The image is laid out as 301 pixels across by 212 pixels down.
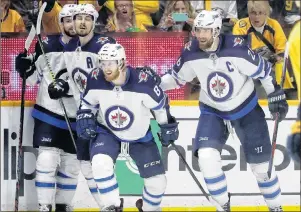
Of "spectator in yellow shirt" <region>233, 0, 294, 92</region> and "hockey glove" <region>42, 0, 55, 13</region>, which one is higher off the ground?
"hockey glove" <region>42, 0, 55, 13</region>

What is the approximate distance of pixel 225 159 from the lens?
6.37m

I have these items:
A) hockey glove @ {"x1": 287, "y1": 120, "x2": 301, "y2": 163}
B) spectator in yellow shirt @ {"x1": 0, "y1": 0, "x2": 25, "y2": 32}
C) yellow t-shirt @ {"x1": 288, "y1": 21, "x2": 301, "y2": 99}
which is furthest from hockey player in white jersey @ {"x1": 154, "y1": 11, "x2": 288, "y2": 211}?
yellow t-shirt @ {"x1": 288, "y1": 21, "x2": 301, "y2": 99}

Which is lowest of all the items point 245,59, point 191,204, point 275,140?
point 191,204

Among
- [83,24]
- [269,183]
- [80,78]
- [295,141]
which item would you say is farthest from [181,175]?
[295,141]

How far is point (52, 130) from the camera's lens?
622 cm

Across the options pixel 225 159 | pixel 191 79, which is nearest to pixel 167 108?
pixel 191 79

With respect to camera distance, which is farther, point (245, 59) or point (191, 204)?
point (191, 204)

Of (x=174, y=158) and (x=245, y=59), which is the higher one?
(x=245, y=59)

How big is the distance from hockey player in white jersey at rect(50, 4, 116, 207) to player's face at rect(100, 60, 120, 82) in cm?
32

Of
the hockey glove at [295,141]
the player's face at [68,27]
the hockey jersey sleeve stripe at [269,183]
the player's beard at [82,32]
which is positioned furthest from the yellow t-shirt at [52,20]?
the hockey glove at [295,141]

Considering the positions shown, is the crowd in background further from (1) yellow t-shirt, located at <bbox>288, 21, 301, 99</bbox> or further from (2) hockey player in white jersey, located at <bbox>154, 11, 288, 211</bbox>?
(1) yellow t-shirt, located at <bbox>288, 21, 301, 99</bbox>

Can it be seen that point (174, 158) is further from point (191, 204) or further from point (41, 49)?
point (41, 49)

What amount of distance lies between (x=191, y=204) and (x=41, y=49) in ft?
3.89

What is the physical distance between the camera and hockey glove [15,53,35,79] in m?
6.11
